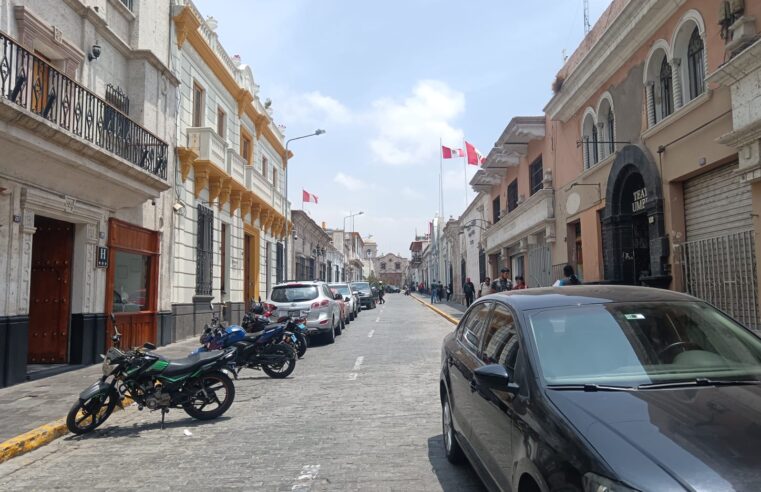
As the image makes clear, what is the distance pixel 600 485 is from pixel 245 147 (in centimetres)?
2289

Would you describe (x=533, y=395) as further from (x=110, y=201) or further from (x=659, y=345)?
(x=110, y=201)

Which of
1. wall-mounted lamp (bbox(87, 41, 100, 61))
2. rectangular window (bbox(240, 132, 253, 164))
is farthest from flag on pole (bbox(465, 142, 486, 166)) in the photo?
wall-mounted lamp (bbox(87, 41, 100, 61))

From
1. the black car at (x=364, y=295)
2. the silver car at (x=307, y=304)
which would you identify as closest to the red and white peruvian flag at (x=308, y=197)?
the black car at (x=364, y=295)

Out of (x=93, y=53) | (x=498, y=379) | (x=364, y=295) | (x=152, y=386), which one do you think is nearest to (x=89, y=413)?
(x=152, y=386)

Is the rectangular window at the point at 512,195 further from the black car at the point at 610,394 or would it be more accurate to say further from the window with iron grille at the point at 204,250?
the black car at the point at 610,394

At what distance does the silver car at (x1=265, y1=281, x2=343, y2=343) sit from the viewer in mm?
14664

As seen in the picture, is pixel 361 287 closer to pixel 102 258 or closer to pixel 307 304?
pixel 307 304

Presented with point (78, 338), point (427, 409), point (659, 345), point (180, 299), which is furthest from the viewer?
point (180, 299)

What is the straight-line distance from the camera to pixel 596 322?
11.4ft

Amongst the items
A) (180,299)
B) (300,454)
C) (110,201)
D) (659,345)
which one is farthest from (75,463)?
(180,299)

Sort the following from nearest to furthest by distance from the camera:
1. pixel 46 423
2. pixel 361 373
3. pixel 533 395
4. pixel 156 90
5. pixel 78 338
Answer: pixel 533 395 < pixel 46 423 < pixel 361 373 < pixel 78 338 < pixel 156 90

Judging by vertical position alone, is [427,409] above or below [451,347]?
below

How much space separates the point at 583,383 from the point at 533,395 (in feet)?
0.96

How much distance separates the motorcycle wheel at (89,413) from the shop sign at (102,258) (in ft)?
19.1
